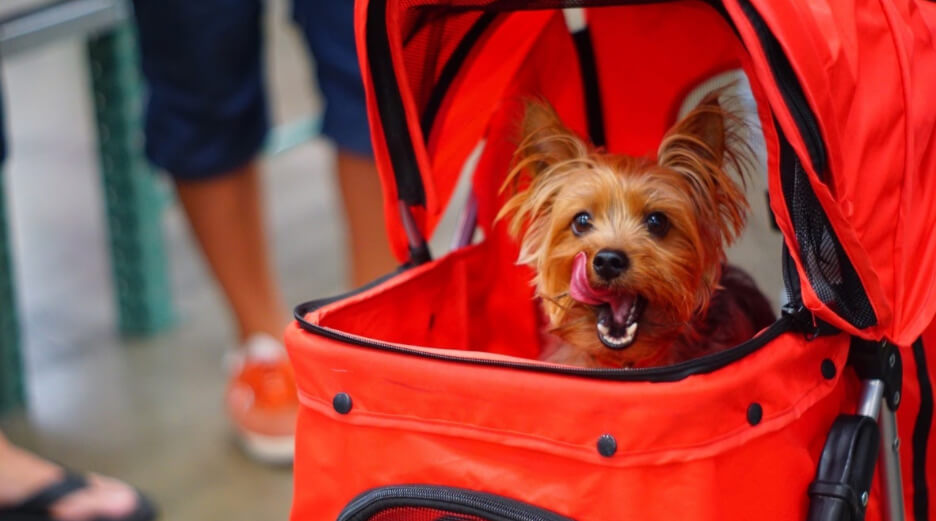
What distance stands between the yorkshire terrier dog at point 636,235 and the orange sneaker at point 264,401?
36.1 inches

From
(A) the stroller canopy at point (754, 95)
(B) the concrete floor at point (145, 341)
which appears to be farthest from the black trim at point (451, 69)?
(B) the concrete floor at point (145, 341)

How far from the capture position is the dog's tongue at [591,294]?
137 cm

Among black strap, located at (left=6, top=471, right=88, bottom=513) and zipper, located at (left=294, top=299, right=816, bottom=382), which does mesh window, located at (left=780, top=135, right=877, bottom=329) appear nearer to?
zipper, located at (left=294, top=299, right=816, bottom=382)

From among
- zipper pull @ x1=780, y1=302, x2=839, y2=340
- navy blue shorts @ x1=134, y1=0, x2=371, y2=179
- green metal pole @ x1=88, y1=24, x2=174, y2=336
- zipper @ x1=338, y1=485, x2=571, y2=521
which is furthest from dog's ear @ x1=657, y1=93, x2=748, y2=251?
green metal pole @ x1=88, y1=24, x2=174, y2=336

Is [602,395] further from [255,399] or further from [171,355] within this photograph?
[171,355]

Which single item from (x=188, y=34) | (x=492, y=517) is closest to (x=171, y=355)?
(x=188, y=34)

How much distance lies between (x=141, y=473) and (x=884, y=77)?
1.60 meters

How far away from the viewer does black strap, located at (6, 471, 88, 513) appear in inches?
78.5

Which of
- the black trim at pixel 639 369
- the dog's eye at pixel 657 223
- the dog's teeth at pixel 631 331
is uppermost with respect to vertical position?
the dog's eye at pixel 657 223

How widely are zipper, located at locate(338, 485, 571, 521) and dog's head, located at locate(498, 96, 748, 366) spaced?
0.31 m

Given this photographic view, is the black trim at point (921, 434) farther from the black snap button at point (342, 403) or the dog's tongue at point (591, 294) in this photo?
the black snap button at point (342, 403)

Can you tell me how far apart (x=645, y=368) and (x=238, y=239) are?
1408 millimetres

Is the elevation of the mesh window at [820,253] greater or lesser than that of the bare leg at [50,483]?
greater

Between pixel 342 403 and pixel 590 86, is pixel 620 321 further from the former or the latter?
pixel 590 86
